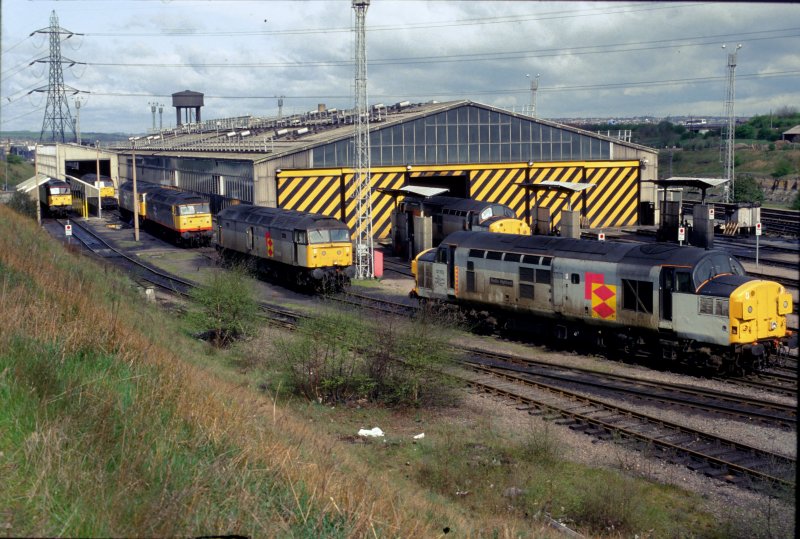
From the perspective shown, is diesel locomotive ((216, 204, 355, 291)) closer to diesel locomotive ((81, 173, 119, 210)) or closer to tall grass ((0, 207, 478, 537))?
tall grass ((0, 207, 478, 537))

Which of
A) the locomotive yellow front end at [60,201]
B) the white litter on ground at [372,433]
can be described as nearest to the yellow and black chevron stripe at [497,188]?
the locomotive yellow front end at [60,201]

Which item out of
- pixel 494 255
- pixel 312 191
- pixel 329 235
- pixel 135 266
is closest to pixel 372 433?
pixel 494 255

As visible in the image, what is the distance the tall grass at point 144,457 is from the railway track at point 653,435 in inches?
252

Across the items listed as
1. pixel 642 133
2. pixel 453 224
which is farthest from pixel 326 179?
pixel 642 133

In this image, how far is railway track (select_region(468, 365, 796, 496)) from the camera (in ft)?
49.2

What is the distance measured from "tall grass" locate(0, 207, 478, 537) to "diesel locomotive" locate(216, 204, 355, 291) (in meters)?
21.4

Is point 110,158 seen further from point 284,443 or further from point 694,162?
point 284,443

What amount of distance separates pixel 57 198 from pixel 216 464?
218 feet

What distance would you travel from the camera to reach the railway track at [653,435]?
590 inches

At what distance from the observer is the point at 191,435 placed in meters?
9.42

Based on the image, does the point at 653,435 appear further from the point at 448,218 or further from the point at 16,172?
the point at 16,172

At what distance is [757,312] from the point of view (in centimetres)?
2069

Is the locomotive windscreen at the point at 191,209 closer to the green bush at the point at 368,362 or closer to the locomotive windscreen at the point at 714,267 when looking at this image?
the green bush at the point at 368,362

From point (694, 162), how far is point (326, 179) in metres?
60.9
